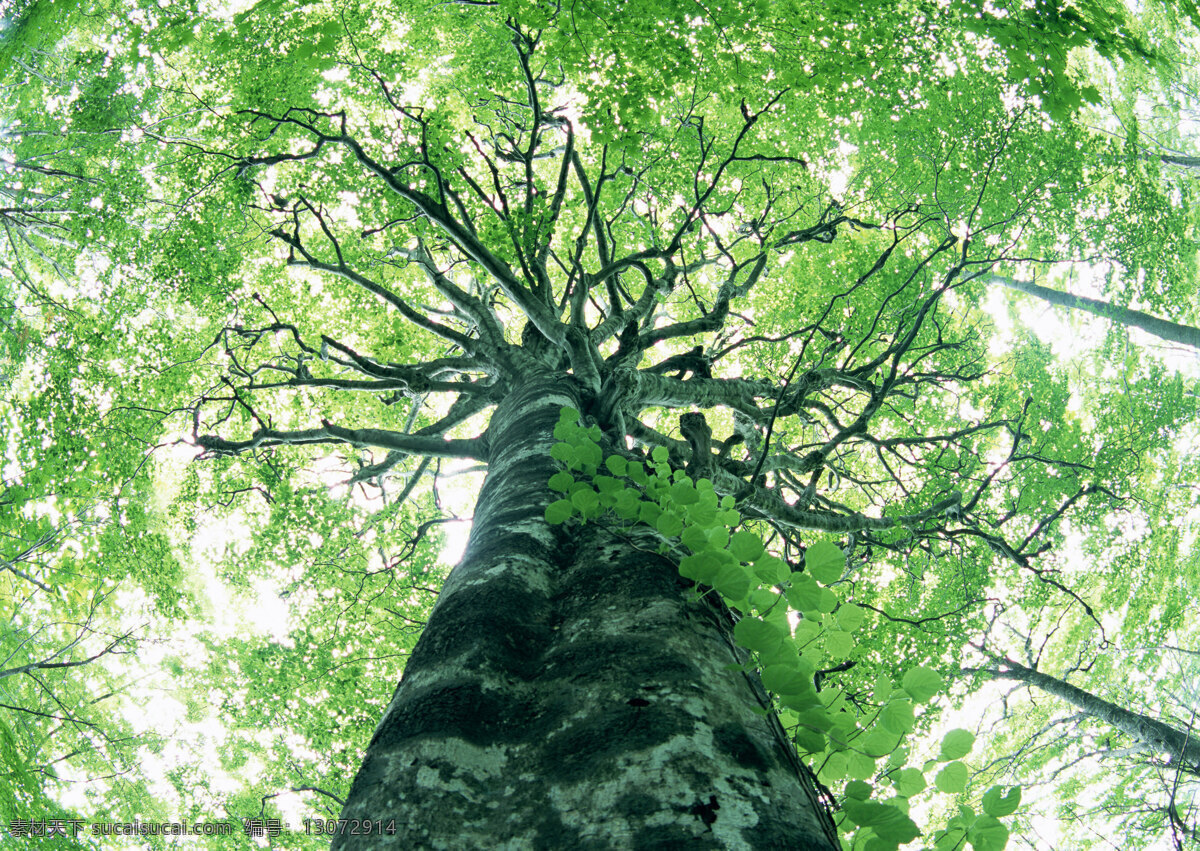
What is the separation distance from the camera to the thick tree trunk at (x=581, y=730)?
42.3 inches

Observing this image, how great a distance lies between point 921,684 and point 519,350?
151 inches

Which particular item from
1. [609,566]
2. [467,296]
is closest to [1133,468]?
[467,296]

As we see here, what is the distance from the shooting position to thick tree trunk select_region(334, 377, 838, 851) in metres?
1.07

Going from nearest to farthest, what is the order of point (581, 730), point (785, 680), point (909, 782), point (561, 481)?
point (581, 730) → point (785, 680) → point (909, 782) → point (561, 481)

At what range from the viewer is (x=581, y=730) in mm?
1255

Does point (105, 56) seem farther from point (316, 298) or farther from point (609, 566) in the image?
point (609, 566)

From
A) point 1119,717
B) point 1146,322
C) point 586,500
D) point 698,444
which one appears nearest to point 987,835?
point 586,500

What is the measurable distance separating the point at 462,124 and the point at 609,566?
6.84m

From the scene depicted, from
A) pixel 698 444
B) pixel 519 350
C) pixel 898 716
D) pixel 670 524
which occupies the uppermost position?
pixel 519 350

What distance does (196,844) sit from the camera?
844 cm

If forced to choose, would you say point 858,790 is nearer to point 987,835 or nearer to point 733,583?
point 987,835

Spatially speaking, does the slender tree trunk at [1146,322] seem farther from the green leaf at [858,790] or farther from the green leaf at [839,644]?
the green leaf at [858,790]

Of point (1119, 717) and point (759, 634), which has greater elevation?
point (1119, 717)

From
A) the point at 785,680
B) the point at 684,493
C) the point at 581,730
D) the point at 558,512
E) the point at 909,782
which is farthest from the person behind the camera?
the point at 558,512
